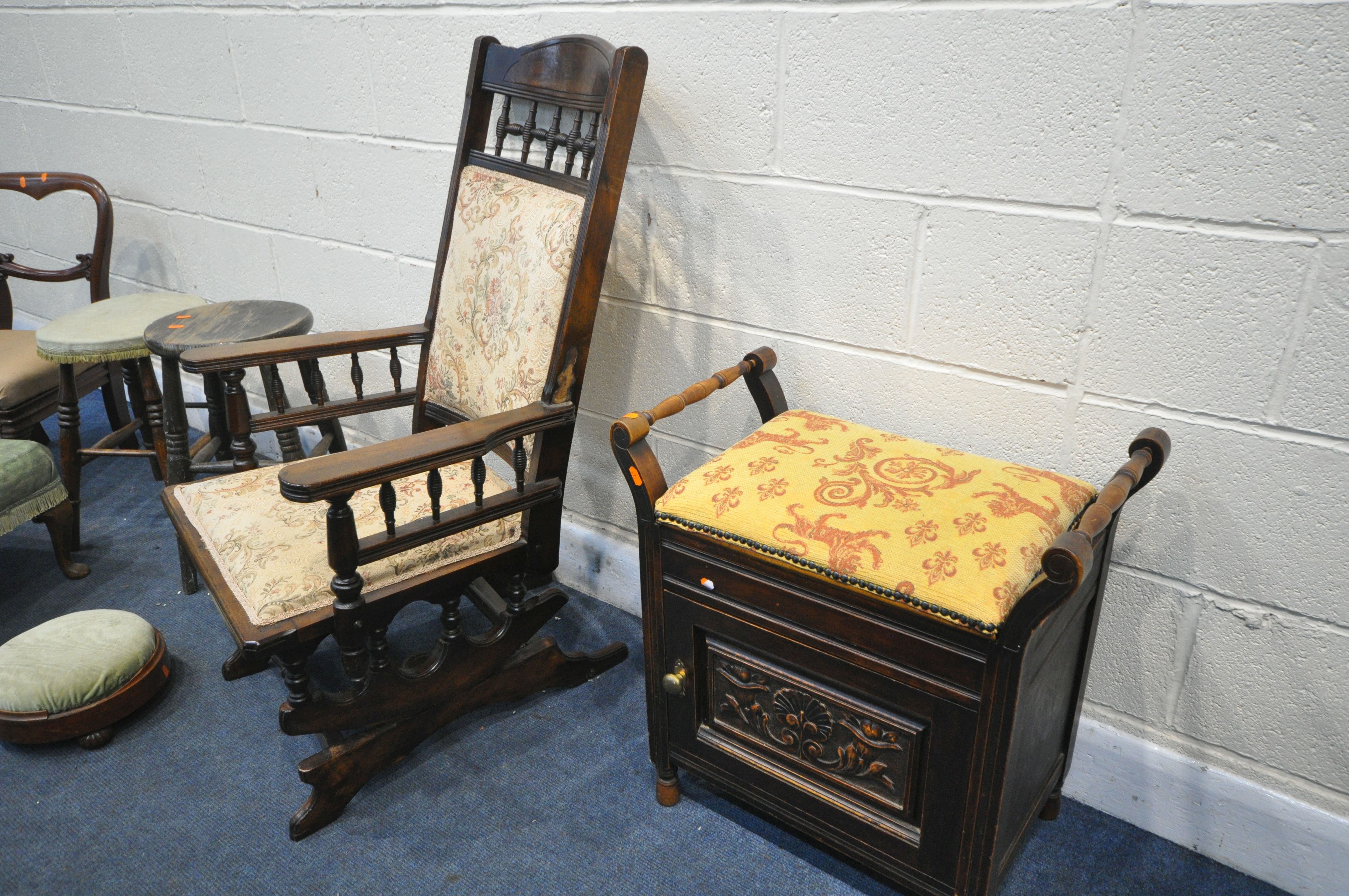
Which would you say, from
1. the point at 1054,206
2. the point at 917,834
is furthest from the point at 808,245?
the point at 917,834

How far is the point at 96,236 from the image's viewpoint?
2.57 meters

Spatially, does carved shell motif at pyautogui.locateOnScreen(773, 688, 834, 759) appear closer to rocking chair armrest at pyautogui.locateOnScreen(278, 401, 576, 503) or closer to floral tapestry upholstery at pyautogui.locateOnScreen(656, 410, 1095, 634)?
floral tapestry upholstery at pyautogui.locateOnScreen(656, 410, 1095, 634)

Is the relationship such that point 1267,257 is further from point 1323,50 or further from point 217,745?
point 217,745

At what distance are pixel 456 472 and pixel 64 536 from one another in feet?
4.04

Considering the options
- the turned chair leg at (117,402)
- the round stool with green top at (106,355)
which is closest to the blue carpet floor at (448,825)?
the round stool with green top at (106,355)

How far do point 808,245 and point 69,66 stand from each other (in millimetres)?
2648

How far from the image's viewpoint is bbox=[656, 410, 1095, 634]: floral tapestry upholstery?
1.09 metres

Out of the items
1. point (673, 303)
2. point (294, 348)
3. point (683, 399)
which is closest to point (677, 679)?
point (683, 399)

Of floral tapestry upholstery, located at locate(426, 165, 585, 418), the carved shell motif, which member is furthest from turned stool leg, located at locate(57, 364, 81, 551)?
the carved shell motif

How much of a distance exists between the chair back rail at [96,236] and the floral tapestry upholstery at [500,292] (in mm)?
1319

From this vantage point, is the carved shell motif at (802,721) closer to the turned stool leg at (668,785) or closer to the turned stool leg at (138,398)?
the turned stool leg at (668,785)

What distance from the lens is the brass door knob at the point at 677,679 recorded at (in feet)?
4.65

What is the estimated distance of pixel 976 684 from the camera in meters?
1.11

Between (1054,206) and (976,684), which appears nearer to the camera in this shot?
(976,684)
